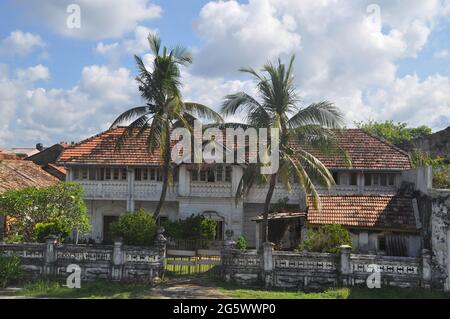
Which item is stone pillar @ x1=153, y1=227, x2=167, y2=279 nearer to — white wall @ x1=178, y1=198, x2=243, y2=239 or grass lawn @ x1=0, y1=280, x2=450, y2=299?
grass lawn @ x1=0, y1=280, x2=450, y2=299

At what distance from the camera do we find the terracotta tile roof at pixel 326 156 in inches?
846

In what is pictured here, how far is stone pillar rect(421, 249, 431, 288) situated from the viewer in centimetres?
1323

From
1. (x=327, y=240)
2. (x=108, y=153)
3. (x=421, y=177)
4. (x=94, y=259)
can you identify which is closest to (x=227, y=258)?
(x=327, y=240)

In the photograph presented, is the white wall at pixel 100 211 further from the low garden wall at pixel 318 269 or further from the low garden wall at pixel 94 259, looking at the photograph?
the low garden wall at pixel 318 269

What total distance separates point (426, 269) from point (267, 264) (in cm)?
464

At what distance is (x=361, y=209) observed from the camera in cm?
1766

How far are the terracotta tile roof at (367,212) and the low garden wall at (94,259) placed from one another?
6.66 meters

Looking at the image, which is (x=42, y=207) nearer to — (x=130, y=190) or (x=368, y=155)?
(x=130, y=190)

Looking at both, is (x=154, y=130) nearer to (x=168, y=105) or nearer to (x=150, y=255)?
(x=168, y=105)

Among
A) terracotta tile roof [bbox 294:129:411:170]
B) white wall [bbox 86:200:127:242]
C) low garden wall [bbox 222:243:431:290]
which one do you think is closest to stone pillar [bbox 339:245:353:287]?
low garden wall [bbox 222:243:431:290]
